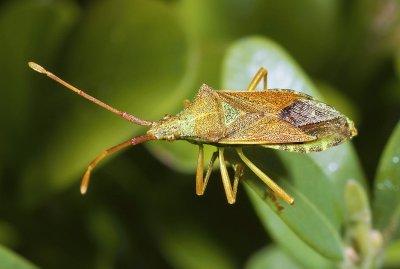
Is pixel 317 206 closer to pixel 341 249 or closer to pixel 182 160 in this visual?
pixel 341 249

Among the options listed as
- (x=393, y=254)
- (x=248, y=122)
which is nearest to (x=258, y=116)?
(x=248, y=122)

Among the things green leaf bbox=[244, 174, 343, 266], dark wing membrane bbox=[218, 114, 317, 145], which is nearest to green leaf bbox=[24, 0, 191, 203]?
dark wing membrane bbox=[218, 114, 317, 145]

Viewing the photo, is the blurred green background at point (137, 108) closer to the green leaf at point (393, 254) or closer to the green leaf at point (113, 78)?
the green leaf at point (113, 78)

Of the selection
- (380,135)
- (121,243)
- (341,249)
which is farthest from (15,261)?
(380,135)

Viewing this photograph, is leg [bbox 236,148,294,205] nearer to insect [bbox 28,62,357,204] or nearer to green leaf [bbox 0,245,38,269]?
insect [bbox 28,62,357,204]

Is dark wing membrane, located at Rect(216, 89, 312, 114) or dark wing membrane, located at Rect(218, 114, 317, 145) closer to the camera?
dark wing membrane, located at Rect(218, 114, 317, 145)

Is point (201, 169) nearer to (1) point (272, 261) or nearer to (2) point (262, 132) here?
(2) point (262, 132)
